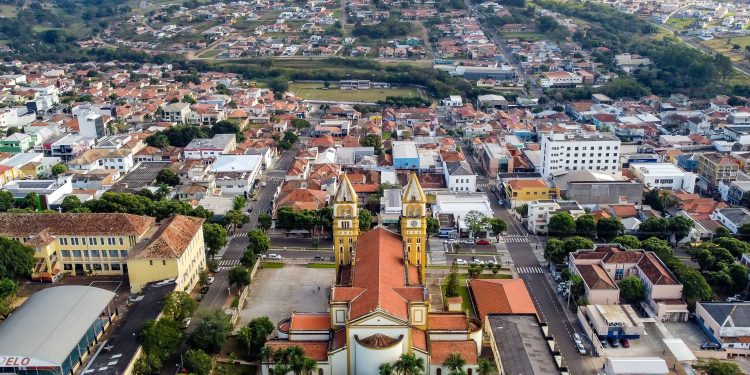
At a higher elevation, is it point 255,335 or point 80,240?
point 80,240

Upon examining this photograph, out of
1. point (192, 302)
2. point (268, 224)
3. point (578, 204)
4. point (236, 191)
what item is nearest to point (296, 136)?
point (236, 191)

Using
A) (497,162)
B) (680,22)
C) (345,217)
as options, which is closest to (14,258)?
(345,217)

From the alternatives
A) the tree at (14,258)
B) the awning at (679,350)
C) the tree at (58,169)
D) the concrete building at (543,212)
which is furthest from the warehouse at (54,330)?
the concrete building at (543,212)

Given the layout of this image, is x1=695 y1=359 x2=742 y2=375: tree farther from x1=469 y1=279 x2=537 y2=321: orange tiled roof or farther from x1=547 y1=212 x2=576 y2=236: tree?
x1=547 y1=212 x2=576 y2=236: tree

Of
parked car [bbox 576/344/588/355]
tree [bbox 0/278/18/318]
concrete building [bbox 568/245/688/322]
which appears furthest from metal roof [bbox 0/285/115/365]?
concrete building [bbox 568/245/688/322]

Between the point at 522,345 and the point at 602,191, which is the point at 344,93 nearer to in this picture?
the point at 602,191

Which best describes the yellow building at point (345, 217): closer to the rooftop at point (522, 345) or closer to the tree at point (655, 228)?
the rooftop at point (522, 345)

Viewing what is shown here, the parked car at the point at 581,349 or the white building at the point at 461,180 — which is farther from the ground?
the white building at the point at 461,180

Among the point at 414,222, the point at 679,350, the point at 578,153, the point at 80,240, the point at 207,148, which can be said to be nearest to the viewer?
the point at 679,350
